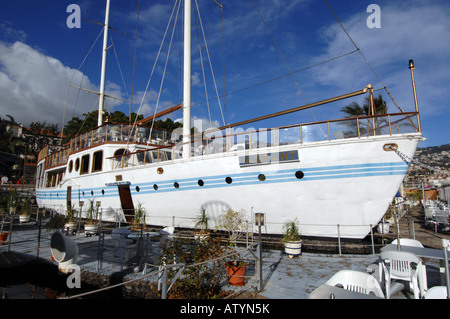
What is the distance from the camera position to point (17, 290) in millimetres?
7594

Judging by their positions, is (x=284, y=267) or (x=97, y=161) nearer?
(x=284, y=267)

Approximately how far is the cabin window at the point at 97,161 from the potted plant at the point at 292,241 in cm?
1343

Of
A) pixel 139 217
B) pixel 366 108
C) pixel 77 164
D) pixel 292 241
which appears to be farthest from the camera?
pixel 366 108

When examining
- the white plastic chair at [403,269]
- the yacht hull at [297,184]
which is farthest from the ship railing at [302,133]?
the white plastic chair at [403,269]

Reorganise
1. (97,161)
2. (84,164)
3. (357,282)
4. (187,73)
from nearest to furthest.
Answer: (357,282)
(187,73)
(97,161)
(84,164)

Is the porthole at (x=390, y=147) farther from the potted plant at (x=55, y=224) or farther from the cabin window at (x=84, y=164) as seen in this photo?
the cabin window at (x=84, y=164)

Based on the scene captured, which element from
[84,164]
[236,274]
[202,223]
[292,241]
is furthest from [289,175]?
[84,164]

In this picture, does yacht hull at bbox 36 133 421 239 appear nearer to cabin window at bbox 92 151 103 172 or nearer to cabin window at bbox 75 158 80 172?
cabin window at bbox 92 151 103 172

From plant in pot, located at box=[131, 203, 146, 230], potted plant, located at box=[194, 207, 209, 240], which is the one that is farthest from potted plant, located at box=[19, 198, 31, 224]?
potted plant, located at box=[194, 207, 209, 240]

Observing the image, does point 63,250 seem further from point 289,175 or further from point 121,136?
point 121,136

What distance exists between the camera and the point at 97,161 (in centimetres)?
1742

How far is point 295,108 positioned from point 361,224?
5039 millimetres

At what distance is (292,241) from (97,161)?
14.3 metres
